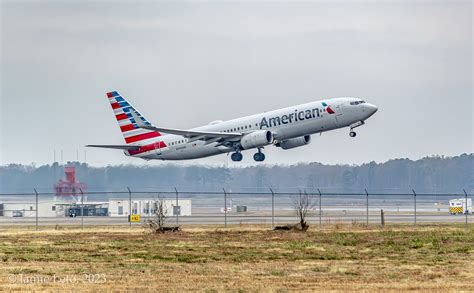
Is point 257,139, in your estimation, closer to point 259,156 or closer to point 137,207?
point 259,156

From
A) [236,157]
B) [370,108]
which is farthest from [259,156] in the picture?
[370,108]

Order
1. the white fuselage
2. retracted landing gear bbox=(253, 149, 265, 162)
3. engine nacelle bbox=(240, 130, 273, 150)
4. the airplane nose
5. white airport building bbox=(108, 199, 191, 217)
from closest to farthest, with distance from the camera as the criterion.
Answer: the white fuselage, the airplane nose, engine nacelle bbox=(240, 130, 273, 150), retracted landing gear bbox=(253, 149, 265, 162), white airport building bbox=(108, 199, 191, 217)

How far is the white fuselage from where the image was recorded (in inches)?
2638

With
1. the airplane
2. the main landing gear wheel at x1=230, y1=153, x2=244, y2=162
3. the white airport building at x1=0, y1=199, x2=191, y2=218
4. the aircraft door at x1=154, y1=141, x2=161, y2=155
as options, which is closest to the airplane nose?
the airplane

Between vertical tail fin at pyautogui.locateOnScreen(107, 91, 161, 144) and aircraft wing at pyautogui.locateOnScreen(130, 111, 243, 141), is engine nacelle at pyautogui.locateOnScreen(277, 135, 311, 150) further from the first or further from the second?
vertical tail fin at pyautogui.locateOnScreen(107, 91, 161, 144)

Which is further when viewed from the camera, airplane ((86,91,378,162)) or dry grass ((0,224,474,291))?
airplane ((86,91,378,162))

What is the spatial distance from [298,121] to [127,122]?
62.5ft

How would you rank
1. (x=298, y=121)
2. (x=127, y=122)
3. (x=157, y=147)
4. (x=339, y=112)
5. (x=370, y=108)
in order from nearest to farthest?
(x=339, y=112)
(x=370, y=108)
(x=298, y=121)
(x=157, y=147)
(x=127, y=122)

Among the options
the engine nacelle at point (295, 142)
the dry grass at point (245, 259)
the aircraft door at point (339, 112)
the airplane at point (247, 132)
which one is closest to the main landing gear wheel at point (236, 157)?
the airplane at point (247, 132)

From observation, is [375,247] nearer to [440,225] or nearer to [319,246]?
[319,246]

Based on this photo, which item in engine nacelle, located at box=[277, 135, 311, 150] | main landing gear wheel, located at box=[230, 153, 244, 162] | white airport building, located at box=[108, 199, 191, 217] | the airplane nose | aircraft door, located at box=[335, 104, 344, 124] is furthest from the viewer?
white airport building, located at box=[108, 199, 191, 217]

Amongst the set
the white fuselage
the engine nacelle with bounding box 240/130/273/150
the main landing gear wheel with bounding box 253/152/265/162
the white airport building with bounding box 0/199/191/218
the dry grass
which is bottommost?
the dry grass

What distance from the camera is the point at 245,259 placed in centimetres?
3706

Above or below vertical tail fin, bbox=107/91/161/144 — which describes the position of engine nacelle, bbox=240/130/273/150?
below
